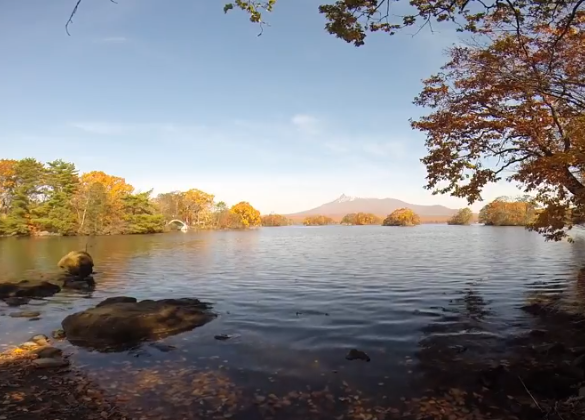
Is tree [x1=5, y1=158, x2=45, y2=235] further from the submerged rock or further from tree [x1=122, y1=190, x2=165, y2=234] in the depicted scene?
the submerged rock

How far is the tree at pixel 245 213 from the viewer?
484 feet

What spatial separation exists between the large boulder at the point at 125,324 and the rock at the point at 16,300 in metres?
6.20

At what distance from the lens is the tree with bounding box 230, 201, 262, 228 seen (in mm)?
147500

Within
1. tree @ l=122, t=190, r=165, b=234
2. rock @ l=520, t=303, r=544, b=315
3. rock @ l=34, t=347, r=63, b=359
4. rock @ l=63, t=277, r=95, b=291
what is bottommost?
rock @ l=63, t=277, r=95, b=291

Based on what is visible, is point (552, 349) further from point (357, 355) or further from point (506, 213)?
point (506, 213)

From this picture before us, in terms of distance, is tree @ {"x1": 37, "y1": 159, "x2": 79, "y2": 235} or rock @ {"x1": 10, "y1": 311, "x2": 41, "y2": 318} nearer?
rock @ {"x1": 10, "y1": 311, "x2": 41, "y2": 318}

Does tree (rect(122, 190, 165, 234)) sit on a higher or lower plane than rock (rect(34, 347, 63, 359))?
higher

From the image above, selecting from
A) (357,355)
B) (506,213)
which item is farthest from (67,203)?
(506,213)

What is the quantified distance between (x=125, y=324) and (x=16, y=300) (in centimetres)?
916

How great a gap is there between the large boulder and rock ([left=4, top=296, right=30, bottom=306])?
620 cm

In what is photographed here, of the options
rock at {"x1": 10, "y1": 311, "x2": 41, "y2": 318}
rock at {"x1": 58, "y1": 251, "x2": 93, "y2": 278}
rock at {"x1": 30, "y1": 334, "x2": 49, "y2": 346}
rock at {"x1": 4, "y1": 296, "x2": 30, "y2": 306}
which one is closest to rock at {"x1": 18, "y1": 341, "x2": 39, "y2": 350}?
rock at {"x1": 30, "y1": 334, "x2": 49, "y2": 346}

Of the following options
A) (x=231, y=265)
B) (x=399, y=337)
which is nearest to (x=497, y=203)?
(x=231, y=265)

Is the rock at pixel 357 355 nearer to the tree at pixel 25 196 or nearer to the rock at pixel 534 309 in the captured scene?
the rock at pixel 534 309

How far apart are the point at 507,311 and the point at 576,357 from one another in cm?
573
